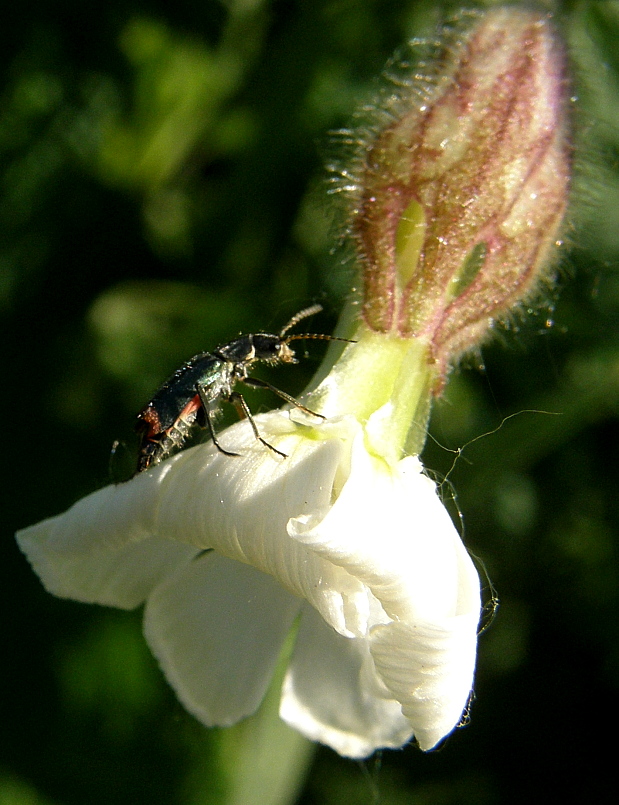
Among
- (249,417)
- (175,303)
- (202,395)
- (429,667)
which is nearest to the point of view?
(429,667)

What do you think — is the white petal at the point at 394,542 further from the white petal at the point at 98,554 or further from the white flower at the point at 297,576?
the white petal at the point at 98,554

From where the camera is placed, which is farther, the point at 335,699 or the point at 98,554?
the point at 335,699

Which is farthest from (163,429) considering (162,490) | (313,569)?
(313,569)

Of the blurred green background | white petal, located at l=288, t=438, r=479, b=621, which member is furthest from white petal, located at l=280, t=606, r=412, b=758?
the blurred green background

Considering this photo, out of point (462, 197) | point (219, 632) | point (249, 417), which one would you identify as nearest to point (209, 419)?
point (249, 417)

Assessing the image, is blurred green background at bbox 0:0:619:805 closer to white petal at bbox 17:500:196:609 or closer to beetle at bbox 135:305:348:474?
beetle at bbox 135:305:348:474

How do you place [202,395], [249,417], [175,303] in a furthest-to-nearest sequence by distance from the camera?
[175,303]
[202,395]
[249,417]

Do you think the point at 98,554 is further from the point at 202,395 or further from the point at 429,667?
the point at 429,667
